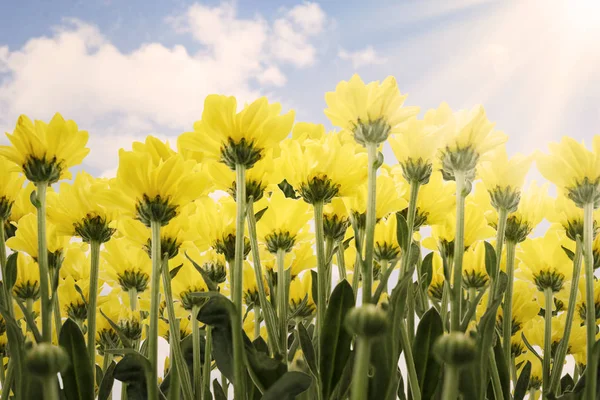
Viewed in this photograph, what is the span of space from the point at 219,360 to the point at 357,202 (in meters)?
0.24

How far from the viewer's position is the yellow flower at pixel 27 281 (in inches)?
34.1

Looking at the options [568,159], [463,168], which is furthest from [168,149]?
[568,159]

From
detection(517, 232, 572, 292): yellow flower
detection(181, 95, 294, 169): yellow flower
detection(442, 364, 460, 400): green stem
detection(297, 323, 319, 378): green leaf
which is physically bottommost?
detection(442, 364, 460, 400): green stem

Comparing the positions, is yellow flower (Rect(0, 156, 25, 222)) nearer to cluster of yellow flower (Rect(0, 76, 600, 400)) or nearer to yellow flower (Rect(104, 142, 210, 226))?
cluster of yellow flower (Rect(0, 76, 600, 400))

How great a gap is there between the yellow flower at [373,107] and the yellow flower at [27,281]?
1.60ft

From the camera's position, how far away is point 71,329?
631 millimetres

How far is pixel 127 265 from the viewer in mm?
846

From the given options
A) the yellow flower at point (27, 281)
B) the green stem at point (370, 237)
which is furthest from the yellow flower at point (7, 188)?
the green stem at point (370, 237)

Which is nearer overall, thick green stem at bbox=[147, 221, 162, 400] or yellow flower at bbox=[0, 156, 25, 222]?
thick green stem at bbox=[147, 221, 162, 400]

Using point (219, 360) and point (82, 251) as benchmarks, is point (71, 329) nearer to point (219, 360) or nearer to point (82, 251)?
point (219, 360)

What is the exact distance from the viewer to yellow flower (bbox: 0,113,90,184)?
688mm

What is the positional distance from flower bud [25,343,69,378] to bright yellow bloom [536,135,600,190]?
0.54 meters

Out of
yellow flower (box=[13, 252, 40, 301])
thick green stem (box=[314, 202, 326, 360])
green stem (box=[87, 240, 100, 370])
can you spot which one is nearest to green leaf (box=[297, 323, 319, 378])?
thick green stem (box=[314, 202, 326, 360])

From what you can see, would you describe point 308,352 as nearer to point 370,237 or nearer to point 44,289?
point 370,237
